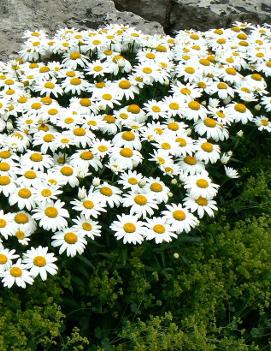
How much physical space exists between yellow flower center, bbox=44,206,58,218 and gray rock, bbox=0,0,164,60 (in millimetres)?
2938

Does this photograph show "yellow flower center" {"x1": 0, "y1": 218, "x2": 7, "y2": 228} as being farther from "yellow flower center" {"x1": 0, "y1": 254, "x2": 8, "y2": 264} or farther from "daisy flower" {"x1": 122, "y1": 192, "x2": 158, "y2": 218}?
"daisy flower" {"x1": 122, "y1": 192, "x2": 158, "y2": 218}

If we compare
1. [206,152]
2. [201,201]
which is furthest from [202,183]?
[206,152]

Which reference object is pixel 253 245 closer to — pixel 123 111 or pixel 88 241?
pixel 88 241

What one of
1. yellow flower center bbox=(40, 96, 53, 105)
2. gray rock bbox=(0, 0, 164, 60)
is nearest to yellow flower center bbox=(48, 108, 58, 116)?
yellow flower center bbox=(40, 96, 53, 105)

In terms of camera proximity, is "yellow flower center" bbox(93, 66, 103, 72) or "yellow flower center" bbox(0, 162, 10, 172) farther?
"yellow flower center" bbox(93, 66, 103, 72)

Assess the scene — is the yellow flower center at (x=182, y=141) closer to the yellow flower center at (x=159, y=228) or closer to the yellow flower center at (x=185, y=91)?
the yellow flower center at (x=185, y=91)

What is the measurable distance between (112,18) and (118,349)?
3880mm

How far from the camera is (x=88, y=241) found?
11.1ft

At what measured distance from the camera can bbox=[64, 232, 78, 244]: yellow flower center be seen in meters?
3.17

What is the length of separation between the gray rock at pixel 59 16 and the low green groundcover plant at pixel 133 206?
128cm

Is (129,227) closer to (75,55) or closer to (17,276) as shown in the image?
(17,276)

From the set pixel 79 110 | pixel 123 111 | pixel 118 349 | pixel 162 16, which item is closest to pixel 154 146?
pixel 123 111

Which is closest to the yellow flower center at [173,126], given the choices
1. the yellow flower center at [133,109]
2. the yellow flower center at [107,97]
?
the yellow flower center at [133,109]

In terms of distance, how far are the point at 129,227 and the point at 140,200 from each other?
22 centimetres
